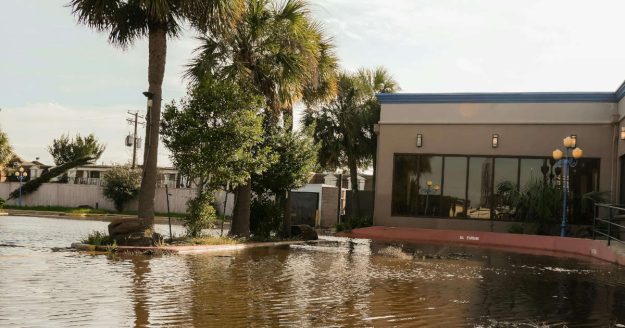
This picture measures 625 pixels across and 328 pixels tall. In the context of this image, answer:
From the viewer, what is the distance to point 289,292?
9.41 m

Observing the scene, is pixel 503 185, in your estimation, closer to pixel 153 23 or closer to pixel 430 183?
pixel 430 183

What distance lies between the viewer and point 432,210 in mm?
29188

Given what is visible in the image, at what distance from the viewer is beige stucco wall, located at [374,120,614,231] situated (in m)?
26.7

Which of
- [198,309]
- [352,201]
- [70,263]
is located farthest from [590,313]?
[352,201]

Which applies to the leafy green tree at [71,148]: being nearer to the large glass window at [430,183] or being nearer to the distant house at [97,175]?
the distant house at [97,175]

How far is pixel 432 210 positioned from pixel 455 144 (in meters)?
2.90

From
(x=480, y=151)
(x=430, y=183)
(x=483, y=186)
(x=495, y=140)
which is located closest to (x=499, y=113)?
(x=495, y=140)

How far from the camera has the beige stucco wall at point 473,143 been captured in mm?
26656

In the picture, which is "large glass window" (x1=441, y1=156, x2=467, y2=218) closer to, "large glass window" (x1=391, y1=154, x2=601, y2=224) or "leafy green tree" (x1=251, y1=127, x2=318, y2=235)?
"large glass window" (x1=391, y1=154, x2=601, y2=224)

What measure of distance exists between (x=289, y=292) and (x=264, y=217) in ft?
40.2

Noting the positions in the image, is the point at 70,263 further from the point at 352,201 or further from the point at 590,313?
the point at 352,201

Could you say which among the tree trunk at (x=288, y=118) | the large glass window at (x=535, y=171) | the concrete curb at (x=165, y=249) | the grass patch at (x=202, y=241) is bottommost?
the concrete curb at (x=165, y=249)

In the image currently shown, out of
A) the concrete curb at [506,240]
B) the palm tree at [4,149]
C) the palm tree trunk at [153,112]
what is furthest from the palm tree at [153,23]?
the palm tree at [4,149]

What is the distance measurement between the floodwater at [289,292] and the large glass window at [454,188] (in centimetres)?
1325
